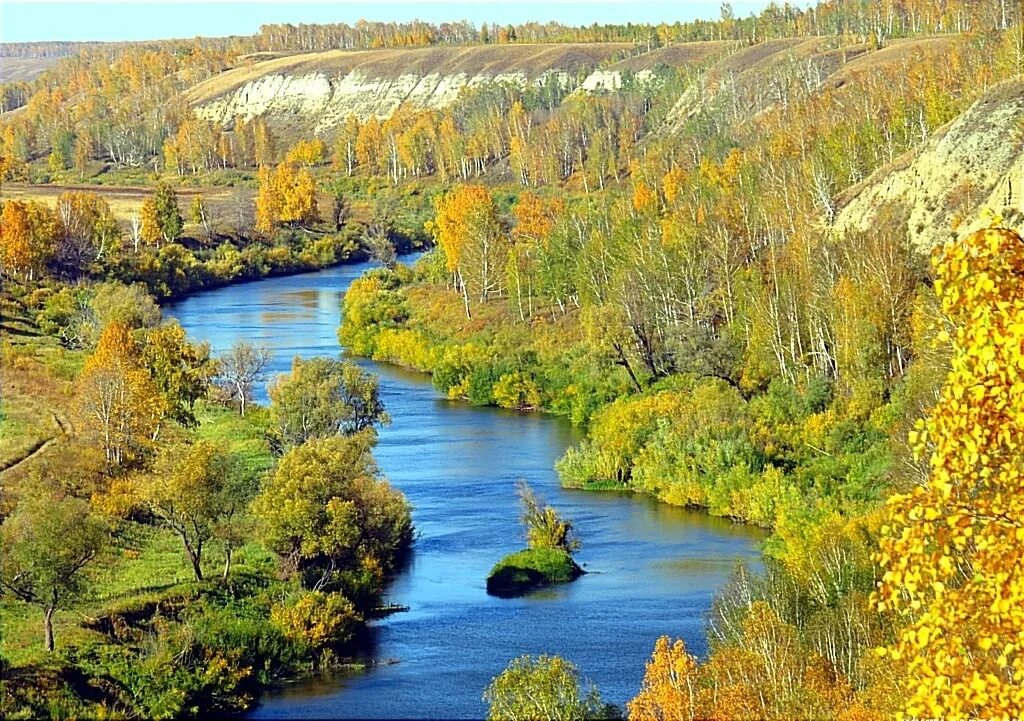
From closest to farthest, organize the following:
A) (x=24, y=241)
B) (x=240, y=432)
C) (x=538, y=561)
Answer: (x=538, y=561) < (x=240, y=432) < (x=24, y=241)

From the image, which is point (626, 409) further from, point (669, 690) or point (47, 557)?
point (669, 690)

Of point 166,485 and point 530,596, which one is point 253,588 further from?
point 530,596

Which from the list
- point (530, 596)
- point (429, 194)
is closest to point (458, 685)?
point (530, 596)

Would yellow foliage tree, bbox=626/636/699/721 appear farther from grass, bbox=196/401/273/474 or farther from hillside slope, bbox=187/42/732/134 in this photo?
hillside slope, bbox=187/42/732/134

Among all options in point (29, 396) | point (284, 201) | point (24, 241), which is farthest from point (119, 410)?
point (284, 201)

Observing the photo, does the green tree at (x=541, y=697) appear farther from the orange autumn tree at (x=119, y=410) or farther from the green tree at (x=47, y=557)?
the orange autumn tree at (x=119, y=410)

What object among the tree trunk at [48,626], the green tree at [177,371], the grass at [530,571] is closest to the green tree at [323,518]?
the grass at [530,571]

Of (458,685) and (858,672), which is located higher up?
(858,672)
